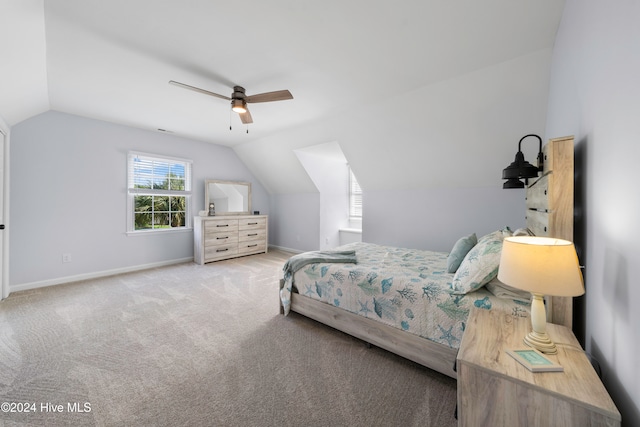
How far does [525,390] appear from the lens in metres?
0.84

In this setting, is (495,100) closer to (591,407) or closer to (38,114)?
(591,407)

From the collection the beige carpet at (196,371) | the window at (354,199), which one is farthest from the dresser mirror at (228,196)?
the beige carpet at (196,371)

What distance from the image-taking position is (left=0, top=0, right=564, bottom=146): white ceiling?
1.71m

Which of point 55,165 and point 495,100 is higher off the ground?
point 495,100

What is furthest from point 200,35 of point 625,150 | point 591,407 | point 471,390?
point 591,407

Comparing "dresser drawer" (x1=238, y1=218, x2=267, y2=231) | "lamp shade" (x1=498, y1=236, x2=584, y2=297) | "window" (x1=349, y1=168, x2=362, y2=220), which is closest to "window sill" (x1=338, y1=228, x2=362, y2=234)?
"window" (x1=349, y1=168, x2=362, y2=220)

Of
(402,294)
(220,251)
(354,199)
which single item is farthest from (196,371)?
(354,199)

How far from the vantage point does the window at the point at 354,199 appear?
583 centimetres

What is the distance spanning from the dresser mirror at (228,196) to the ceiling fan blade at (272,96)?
3087mm

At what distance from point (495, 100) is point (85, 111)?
212 inches

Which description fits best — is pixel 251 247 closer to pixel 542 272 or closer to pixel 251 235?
pixel 251 235

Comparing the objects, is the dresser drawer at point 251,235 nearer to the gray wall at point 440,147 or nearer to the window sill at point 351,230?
the gray wall at point 440,147

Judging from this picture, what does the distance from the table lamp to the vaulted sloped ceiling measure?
1701mm

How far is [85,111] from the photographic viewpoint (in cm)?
356
